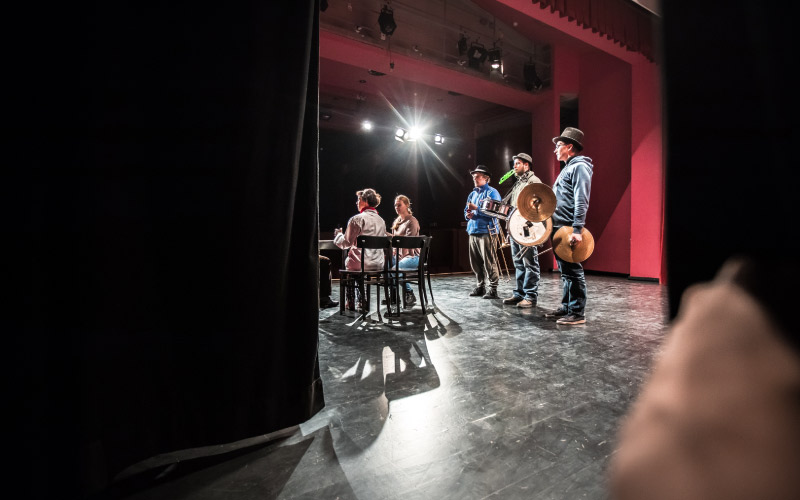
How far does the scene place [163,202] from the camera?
118 cm

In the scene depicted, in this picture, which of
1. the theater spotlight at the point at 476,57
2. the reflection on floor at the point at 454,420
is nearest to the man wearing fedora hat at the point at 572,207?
the reflection on floor at the point at 454,420

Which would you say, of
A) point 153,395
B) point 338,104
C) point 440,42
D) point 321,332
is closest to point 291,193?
point 153,395

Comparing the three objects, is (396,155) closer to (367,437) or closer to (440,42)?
(440,42)

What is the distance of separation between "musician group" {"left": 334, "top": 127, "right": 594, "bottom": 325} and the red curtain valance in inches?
93.1

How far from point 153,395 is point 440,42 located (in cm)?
757

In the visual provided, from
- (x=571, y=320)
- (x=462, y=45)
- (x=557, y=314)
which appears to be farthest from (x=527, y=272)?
(x=462, y=45)

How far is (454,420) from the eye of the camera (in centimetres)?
159

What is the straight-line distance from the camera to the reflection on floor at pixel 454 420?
1171 millimetres

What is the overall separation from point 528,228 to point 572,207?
538 millimetres

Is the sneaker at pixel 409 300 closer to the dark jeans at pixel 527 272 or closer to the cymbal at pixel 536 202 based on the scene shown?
the dark jeans at pixel 527 272

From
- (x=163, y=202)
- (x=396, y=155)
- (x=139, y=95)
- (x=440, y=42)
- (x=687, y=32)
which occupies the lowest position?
(x=163, y=202)

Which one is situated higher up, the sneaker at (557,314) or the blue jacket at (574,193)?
the blue jacket at (574,193)

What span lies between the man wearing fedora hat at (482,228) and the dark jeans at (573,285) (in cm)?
120

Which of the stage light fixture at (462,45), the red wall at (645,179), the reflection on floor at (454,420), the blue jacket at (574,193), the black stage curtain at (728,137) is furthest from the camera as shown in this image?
the stage light fixture at (462,45)
